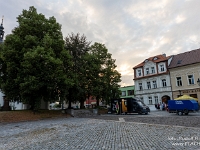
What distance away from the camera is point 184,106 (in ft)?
68.0

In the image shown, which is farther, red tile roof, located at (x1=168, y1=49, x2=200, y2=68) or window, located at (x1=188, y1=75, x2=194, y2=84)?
red tile roof, located at (x1=168, y1=49, x2=200, y2=68)

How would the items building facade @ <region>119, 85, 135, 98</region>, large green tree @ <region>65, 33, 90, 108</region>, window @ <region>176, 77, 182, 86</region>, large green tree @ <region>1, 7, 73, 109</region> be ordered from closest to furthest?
large green tree @ <region>1, 7, 73, 109</region> → large green tree @ <region>65, 33, 90, 108</region> → window @ <region>176, 77, 182, 86</region> → building facade @ <region>119, 85, 135, 98</region>

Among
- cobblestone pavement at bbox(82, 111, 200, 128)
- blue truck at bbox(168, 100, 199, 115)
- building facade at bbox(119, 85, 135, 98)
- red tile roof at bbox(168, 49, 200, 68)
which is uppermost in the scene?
red tile roof at bbox(168, 49, 200, 68)

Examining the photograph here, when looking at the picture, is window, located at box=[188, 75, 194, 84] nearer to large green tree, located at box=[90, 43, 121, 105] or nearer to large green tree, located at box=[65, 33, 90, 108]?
large green tree, located at box=[90, 43, 121, 105]

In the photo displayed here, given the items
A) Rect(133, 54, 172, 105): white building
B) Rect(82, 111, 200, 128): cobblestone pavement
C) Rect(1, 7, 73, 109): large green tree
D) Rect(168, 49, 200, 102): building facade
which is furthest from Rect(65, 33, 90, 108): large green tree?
Answer: Rect(168, 49, 200, 102): building facade

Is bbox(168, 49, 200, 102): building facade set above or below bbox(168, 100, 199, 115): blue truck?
above

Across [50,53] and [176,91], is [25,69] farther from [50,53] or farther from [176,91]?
[176,91]

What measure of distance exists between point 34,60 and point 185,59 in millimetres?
29741

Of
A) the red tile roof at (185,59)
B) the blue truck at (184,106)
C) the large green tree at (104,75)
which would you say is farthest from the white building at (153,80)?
the blue truck at (184,106)

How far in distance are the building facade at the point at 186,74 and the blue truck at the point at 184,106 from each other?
12040mm

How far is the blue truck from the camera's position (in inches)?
798

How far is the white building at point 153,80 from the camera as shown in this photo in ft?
118

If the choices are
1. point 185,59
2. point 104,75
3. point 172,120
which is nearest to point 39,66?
point 104,75

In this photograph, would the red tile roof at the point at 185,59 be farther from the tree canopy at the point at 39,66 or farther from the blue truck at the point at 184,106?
the tree canopy at the point at 39,66
